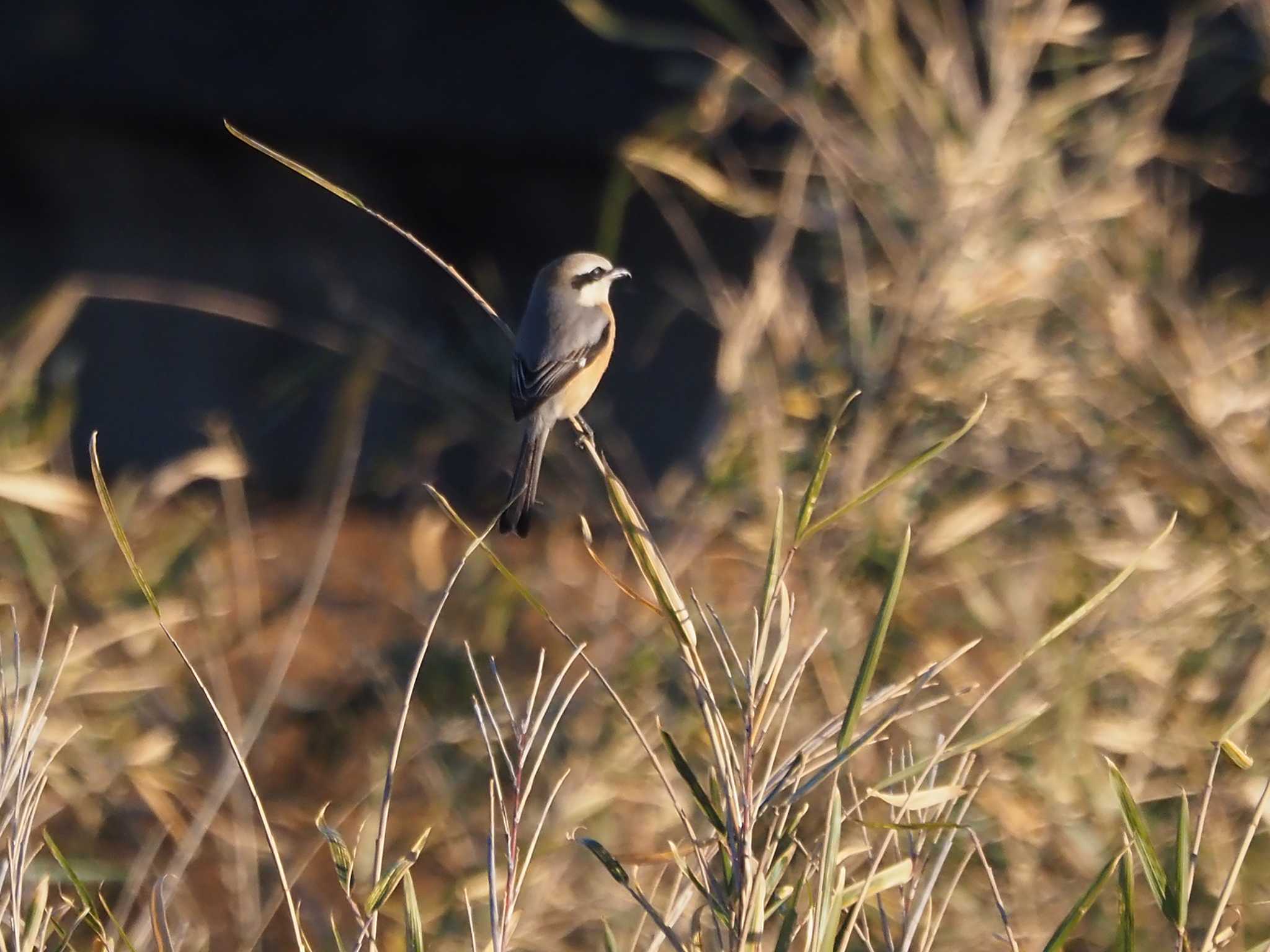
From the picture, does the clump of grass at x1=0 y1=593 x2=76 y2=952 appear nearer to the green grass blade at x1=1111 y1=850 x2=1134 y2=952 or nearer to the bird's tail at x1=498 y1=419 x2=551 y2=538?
the green grass blade at x1=1111 y1=850 x2=1134 y2=952

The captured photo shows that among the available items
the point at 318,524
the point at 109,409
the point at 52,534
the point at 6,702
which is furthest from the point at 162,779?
the point at 109,409

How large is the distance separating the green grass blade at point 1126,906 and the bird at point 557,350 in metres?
1.69

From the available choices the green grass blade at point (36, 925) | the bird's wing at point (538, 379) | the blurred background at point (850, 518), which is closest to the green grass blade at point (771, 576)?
the green grass blade at point (36, 925)

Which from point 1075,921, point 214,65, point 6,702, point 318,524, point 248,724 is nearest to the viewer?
point 1075,921

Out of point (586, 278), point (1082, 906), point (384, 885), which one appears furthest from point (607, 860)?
point (586, 278)

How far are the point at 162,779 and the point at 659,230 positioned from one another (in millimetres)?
4000

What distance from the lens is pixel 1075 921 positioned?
4.58 ft

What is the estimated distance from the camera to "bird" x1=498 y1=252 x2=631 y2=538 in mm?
3150

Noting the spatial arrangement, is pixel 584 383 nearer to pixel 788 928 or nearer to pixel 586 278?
pixel 586 278

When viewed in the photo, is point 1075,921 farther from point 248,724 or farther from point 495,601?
point 495,601

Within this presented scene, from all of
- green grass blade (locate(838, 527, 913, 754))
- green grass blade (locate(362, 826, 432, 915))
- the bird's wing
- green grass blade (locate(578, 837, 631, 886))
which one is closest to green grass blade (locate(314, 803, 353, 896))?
green grass blade (locate(362, 826, 432, 915))

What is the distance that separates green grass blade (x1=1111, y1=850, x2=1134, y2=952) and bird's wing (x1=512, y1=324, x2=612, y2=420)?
6.10 ft

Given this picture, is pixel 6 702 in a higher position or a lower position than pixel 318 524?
higher

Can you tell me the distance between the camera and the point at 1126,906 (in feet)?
4.61
